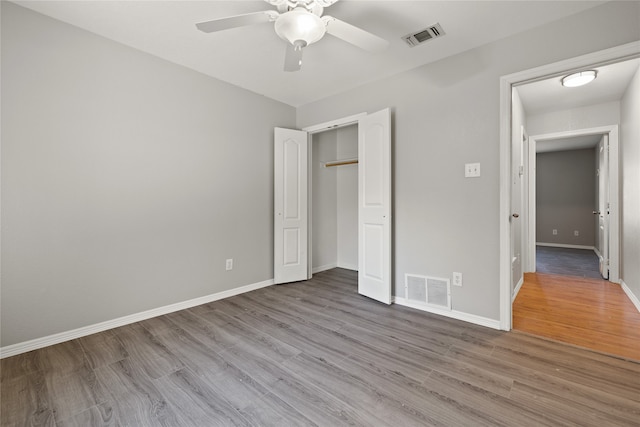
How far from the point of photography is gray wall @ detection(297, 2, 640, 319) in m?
2.14

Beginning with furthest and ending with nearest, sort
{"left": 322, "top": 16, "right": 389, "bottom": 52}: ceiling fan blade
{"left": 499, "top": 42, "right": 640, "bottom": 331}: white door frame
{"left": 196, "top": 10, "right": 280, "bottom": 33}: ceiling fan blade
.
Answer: {"left": 499, "top": 42, "right": 640, "bottom": 331}: white door frame < {"left": 322, "top": 16, "right": 389, "bottom": 52}: ceiling fan blade < {"left": 196, "top": 10, "right": 280, "bottom": 33}: ceiling fan blade

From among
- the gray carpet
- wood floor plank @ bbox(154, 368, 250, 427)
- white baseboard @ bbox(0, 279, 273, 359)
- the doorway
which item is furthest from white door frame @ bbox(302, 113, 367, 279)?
the doorway

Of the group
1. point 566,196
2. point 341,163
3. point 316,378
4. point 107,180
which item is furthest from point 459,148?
point 566,196

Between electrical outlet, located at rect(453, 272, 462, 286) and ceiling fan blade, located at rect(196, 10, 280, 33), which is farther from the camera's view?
electrical outlet, located at rect(453, 272, 462, 286)

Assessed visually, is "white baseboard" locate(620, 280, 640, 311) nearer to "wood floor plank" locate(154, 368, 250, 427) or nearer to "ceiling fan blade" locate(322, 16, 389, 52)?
"ceiling fan blade" locate(322, 16, 389, 52)

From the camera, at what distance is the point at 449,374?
1720mm

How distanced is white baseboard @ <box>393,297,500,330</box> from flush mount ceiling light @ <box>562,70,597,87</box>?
2.61 meters

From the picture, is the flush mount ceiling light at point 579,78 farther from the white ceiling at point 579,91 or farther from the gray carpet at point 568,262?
the gray carpet at point 568,262

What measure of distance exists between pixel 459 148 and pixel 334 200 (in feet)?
7.84

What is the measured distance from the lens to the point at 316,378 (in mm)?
1696

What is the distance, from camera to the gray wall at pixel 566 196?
20.8ft

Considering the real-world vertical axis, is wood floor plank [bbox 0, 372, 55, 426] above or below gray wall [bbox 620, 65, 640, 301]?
below

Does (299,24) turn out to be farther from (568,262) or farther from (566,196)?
(566,196)

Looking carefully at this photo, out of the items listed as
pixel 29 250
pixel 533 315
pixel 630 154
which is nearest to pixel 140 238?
pixel 29 250
